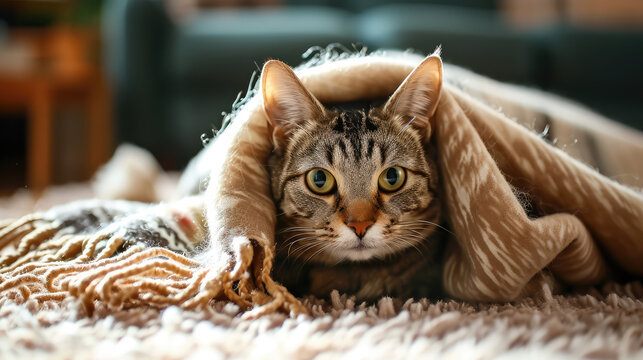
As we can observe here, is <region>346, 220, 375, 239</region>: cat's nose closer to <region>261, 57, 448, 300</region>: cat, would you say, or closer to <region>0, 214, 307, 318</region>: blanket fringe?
<region>261, 57, 448, 300</region>: cat

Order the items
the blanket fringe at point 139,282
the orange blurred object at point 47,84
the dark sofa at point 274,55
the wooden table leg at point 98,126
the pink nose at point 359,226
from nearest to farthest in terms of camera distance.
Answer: the blanket fringe at point 139,282
the pink nose at point 359,226
the dark sofa at point 274,55
the orange blurred object at point 47,84
the wooden table leg at point 98,126

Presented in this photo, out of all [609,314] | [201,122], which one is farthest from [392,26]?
[609,314]

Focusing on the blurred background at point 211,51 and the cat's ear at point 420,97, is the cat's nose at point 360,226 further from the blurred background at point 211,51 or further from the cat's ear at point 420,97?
the blurred background at point 211,51

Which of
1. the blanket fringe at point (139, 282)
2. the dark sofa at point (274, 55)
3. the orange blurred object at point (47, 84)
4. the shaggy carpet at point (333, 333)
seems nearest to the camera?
the shaggy carpet at point (333, 333)

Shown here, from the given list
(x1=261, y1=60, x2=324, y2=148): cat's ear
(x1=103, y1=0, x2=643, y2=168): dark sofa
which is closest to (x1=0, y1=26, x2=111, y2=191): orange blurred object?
(x1=103, y1=0, x2=643, y2=168): dark sofa

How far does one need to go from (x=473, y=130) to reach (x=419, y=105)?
98 millimetres

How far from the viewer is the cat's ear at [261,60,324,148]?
67 centimetres

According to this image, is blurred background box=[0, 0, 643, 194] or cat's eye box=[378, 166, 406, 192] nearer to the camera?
cat's eye box=[378, 166, 406, 192]

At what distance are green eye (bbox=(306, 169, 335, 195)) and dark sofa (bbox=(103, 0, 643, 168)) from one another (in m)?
1.43

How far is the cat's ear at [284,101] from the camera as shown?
669 mm

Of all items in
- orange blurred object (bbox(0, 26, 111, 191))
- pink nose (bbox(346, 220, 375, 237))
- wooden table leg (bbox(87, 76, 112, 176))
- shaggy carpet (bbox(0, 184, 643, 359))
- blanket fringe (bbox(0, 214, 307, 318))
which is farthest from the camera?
wooden table leg (bbox(87, 76, 112, 176))

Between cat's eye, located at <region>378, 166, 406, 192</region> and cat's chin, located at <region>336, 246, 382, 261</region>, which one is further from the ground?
cat's eye, located at <region>378, 166, 406, 192</region>

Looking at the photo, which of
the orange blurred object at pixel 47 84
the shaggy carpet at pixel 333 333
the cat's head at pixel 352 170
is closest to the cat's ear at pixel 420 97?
the cat's head at pixel 352 170

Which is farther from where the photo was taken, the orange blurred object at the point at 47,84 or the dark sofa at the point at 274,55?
the orange blurred object at the point at 47,84
